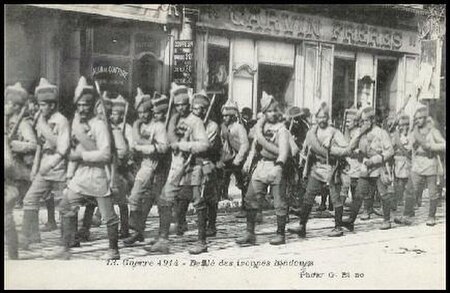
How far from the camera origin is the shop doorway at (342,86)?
799 centimetres

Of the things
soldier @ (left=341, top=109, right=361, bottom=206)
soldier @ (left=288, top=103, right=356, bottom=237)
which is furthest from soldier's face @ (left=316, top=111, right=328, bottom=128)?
soldier @ (left=341, top=109, right=361, bottom=206)

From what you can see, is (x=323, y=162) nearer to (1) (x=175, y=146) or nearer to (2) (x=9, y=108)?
(1) (x=175, y=146)

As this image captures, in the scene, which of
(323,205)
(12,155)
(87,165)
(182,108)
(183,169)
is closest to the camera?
(87,165)

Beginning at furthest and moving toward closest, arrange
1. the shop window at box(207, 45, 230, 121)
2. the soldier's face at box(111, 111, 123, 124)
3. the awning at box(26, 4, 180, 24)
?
the shop window at box(207, 45, 230, 121)
the awning at box(26, 4, 180, 24)
the soldier's face at box(111, 111, 123, 124)

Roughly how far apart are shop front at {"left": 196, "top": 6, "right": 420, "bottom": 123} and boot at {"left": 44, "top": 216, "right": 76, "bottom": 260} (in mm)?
2591

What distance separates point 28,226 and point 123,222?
38.9 inches

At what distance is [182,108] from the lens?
20.7 ft

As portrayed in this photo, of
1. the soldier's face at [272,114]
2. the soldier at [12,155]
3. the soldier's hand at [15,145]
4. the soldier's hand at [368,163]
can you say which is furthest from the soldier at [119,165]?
the soldier's hand at [368,163]

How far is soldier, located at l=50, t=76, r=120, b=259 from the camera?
5.75m

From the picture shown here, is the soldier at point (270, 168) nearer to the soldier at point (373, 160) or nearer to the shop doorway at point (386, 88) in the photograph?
the soldier at point (373, 160)

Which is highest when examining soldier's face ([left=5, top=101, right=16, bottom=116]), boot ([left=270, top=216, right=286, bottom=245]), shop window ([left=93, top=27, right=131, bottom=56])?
shop window ([left=93, top=27, right=131, bottom=56])

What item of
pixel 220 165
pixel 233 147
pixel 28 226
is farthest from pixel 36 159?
pixel 233 147

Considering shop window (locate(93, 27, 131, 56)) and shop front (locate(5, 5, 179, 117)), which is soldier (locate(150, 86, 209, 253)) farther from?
shop window (locate(93, 27, 131, 56))

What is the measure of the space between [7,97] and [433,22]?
513 cm
